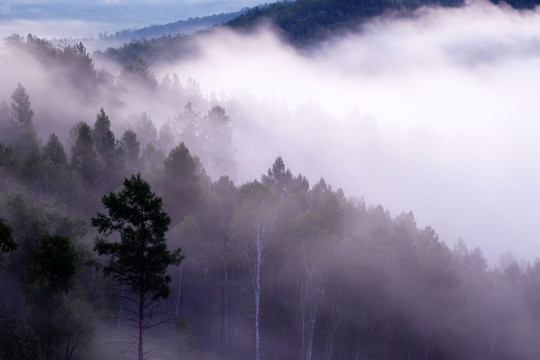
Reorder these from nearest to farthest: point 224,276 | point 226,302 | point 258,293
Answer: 1. point 258,293
2. point 226,302
3. point 224,276

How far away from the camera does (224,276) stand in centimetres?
4294

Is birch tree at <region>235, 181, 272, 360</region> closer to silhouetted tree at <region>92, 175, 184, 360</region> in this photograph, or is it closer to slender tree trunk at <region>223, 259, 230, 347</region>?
slender tree trunk at <region>223, 259, 230, 347</region>

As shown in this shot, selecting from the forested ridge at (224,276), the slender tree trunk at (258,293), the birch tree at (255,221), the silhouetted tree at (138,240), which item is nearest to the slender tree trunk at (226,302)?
the forested ridge at (224,276)

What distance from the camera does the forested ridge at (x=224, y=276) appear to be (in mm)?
28422

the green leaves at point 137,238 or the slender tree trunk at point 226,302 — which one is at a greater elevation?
the green leaves at point 137,238

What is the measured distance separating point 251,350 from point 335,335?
7508 millimetres

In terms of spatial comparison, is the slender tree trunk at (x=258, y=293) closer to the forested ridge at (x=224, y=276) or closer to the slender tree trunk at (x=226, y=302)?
the forested ridge at (x=224, y=276)

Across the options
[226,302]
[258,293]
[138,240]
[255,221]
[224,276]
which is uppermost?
[255,221]

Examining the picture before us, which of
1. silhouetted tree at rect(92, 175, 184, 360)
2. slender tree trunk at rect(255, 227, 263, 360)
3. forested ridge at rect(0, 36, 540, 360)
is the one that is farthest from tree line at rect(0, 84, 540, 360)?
silhouetted tree at rect(92, 175, 184, 360)

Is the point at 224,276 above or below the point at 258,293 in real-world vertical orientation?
above

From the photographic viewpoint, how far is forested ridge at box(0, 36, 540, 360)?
28422 mm

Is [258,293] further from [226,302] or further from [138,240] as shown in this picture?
[138,240]

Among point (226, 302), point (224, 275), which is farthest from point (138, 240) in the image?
point (224, 275)

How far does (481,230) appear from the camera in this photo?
17725cm
